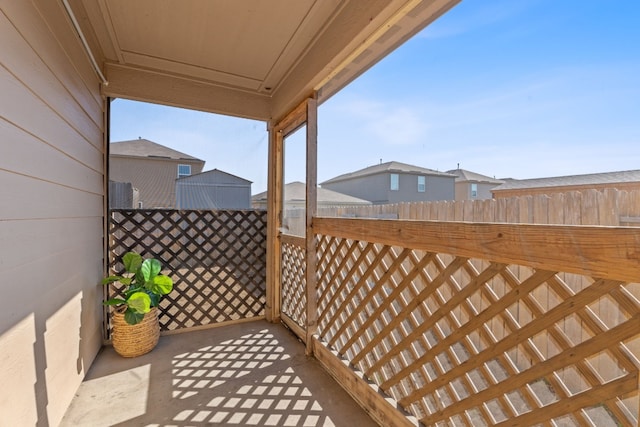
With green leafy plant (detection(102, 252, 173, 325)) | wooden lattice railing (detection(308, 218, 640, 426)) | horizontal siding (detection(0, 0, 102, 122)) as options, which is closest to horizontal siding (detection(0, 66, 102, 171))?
horizontal siding (detection(0, 0, 102, 122))

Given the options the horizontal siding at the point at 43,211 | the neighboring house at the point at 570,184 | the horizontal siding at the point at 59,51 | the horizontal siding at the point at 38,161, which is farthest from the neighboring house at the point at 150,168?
the neighboring house at the point at 570,184

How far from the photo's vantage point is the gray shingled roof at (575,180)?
0.80 m

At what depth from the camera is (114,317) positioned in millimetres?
2359

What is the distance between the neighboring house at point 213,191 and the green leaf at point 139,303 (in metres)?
0.94

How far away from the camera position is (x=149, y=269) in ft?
8.09

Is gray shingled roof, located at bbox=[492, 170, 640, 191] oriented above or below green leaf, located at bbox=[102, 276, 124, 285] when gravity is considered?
above

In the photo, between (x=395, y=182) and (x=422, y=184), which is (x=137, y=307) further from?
(x=422, y=184)

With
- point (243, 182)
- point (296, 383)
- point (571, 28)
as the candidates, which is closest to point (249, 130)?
point (243, 182)

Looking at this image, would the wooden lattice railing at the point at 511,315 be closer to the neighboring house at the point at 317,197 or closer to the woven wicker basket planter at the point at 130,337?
the neighboring house at the point at 317,197

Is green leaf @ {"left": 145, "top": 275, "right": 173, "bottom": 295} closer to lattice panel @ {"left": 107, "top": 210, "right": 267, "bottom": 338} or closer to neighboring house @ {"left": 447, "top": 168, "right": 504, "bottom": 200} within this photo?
lattice panel @ {"left": 107, "top": 210, "right": 267, "bottom": 338}

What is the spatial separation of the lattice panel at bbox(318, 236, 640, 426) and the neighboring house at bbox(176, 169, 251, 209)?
1.50 meters

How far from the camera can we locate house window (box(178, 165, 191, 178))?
9.49 ft

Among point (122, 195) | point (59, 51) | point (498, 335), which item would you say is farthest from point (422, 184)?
point (122, 195)

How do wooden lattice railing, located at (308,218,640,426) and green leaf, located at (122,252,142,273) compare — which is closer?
wooden lattice railing, located at (308,218,640,426)
